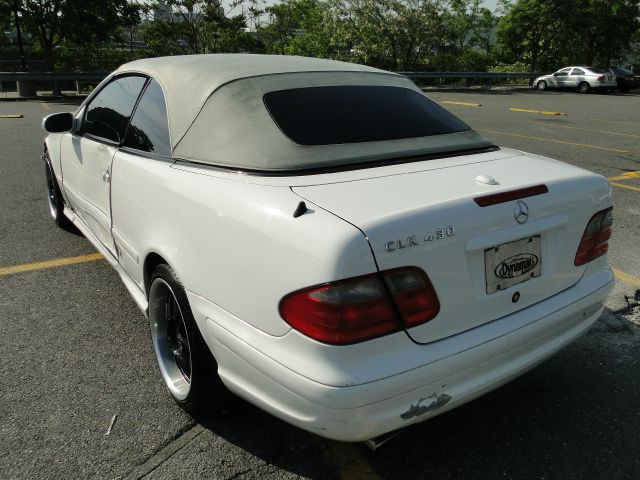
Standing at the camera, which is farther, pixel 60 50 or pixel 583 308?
pixel 60 50

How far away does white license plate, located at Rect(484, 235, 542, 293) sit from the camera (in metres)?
1.99

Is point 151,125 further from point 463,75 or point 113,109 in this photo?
point 463,75

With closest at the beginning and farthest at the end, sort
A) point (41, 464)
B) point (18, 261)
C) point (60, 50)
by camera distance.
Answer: point (41, 464), point (18, 261), point (60, 50)

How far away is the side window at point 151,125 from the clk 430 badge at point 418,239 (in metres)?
1.39

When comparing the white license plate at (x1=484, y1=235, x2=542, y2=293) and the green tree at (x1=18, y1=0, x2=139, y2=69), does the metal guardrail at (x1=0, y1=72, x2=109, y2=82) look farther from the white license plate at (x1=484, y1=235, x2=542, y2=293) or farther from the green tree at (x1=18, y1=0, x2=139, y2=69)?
the white license plate at (x1=484, y1=235, x2=542, y2=293)

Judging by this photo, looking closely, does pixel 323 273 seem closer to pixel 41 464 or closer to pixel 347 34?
pixel 41 464

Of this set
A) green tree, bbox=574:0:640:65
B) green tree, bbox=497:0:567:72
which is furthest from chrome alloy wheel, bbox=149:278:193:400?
green tree, bbox=574:0:640:65

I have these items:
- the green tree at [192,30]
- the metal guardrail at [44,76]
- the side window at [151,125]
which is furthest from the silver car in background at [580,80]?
the side window at [151,125]

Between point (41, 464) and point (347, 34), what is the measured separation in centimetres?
2972

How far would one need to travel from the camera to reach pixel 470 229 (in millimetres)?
1905

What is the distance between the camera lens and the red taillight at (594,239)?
7.67ft

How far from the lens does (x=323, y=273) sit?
172 cm

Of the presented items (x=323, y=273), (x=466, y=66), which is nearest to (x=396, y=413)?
(x=323, y=273)

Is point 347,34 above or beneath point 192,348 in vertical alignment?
above
